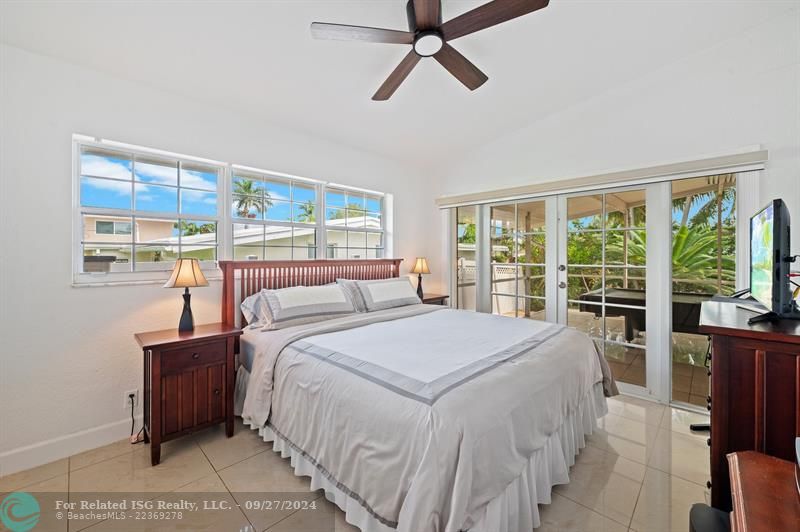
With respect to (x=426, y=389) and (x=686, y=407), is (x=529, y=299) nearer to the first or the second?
(x=686, y=407)

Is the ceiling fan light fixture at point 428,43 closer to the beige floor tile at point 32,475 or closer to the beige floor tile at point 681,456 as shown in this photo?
the beige floor tile at point 681,456

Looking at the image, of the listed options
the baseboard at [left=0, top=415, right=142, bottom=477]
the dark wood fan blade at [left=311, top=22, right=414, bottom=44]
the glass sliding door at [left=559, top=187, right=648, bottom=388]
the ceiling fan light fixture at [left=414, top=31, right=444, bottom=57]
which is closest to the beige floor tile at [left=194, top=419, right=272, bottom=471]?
the baseboard at [left=0, top=415, right=142, bottom=477]

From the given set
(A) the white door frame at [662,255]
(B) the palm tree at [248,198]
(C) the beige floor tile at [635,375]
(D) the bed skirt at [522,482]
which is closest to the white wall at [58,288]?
(B) the palm tree at [248,198]

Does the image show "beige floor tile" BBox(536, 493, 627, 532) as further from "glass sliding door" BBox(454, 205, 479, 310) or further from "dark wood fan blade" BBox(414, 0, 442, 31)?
"glass sliding door" BBox(454, 205, 479, 310)

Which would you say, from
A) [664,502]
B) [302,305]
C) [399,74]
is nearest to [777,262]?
[664,502]

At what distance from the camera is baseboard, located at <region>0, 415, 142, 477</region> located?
6.46 feet

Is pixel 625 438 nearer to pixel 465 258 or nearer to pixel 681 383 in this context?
pixel 681 383

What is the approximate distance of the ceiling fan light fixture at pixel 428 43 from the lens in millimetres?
1784

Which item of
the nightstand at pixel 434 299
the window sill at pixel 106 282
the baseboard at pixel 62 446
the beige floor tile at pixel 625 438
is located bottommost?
the beige floor tile at pixel 625 438

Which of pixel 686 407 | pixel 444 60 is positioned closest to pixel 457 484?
pixel 444 60

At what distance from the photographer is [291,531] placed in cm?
155

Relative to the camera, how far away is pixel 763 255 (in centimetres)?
156

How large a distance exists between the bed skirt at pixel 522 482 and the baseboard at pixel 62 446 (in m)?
1.12

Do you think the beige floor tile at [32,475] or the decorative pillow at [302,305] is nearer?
the beige floor tile at [32,475]
